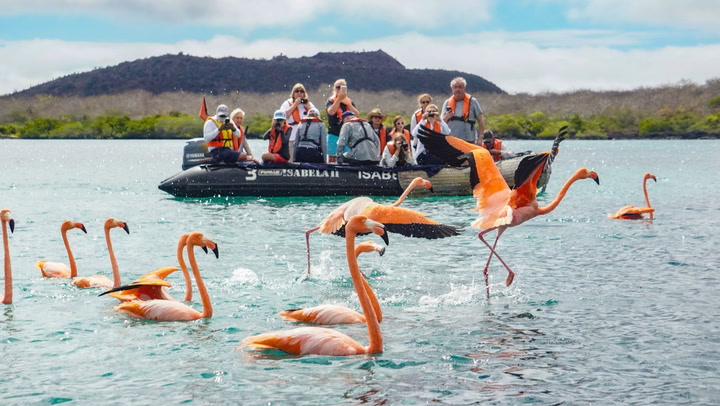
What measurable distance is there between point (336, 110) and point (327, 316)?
10109mm

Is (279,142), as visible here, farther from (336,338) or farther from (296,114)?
(336,338)

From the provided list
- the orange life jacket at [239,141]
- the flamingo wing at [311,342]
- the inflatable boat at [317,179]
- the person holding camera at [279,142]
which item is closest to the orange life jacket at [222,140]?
the orange life jacket at [239,141]

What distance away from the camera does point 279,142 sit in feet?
58.0

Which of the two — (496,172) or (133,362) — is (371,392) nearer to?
(133,362)

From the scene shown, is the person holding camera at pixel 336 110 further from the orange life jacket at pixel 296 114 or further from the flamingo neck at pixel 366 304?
the flamingo neck at pixel 366 304

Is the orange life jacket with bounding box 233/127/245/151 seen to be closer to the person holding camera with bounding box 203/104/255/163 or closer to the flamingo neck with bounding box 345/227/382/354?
the person holding camera with bounding box 203/104/255/163

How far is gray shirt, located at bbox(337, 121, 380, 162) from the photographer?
16.5 m

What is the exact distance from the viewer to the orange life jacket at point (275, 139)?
17453mm

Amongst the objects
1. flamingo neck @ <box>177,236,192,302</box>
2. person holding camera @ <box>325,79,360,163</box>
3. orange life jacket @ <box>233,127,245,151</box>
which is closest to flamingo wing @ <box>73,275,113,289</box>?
flamingo neck @ <box>177,236,192,302</box>

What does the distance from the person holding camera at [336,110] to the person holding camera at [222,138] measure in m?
1.78

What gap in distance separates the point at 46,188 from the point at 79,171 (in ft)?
33.9

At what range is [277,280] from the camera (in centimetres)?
912

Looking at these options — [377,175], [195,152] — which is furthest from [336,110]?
[195,152]

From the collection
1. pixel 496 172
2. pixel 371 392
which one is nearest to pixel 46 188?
pixel 496 172
